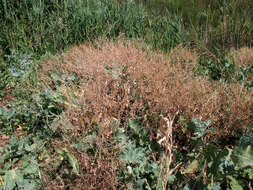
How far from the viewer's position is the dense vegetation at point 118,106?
168cm

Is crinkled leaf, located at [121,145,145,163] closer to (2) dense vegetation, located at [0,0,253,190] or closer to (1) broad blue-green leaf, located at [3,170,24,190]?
(2) dense vegetation, located at [0,0,253,190]

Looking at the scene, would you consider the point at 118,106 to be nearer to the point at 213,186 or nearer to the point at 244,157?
the point at 213,186

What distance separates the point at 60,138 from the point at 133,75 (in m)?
0.95

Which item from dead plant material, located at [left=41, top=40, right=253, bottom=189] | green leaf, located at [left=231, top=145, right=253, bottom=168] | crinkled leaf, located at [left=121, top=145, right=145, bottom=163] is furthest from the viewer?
dead plant material, located at [left=41, top=40, right=253, bottom=189]

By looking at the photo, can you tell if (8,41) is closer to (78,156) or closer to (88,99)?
(88,99)

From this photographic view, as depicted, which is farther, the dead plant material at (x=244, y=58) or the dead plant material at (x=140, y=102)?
the dead plant material at (x=244, y=58)

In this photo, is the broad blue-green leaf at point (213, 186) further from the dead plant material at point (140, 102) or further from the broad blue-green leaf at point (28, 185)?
the broad blue-green leaf at point (28, 185)

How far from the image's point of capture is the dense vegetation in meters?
1.68

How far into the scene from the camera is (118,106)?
231 cm

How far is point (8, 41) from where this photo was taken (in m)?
3.86

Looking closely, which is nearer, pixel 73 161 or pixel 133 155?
pixel 73 161

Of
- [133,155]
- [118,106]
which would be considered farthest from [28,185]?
[118,106]

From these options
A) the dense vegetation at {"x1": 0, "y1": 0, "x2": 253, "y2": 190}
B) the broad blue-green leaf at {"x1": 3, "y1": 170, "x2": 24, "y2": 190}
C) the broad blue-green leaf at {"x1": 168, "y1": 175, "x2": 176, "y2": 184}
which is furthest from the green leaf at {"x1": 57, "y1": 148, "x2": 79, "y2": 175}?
the broad blue-green leaf at {"x1": 168, "y1": 175, "x2": 176, "y2": 184}

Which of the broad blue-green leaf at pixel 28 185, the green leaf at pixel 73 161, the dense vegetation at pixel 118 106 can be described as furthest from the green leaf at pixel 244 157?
the broad blue-green leaf at pixel 28 185
